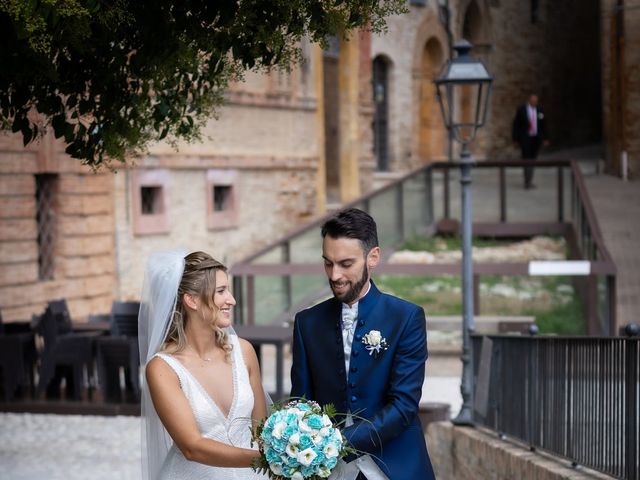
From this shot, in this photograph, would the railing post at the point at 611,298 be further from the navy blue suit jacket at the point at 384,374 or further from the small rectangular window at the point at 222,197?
the navy blue suit jacket at the point at 384,374

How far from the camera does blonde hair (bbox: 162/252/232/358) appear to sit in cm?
518

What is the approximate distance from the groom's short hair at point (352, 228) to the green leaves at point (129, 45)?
1.80 m

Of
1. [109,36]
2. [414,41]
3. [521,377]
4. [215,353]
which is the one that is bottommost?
[521,377]

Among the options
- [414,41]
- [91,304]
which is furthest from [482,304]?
[414,41]

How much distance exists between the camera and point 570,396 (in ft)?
28.3

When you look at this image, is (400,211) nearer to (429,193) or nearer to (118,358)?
(429,193)

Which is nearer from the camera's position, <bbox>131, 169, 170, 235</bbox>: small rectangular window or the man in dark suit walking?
<bbox>131, 169, 170, 235</bbox>: small rectangular window

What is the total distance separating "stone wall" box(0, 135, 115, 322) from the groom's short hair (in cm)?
1411

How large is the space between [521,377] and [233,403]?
196 inches

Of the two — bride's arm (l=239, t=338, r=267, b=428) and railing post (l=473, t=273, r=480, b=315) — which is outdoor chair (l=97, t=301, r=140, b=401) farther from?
bride's arm (l=239, t=338, r=267, b=428)

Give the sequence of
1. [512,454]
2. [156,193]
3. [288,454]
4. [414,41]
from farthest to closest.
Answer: [414,41], [156,193], [512,454], [288,454]

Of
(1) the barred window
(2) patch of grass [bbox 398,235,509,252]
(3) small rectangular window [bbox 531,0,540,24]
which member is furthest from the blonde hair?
(3) small rectangular window [bbox 531,0,540,24]

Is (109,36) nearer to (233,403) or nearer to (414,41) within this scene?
(233,403)

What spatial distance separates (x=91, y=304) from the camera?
2083cm
